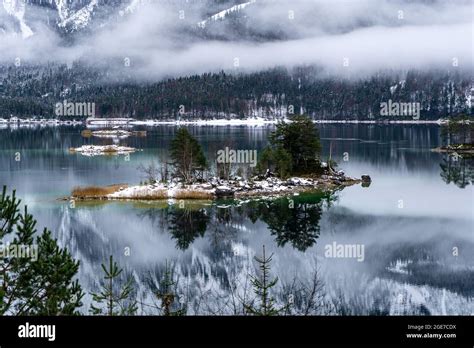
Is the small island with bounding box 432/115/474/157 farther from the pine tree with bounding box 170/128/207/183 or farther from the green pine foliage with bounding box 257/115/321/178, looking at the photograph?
the pine tree with bounding box 170/128/207/183

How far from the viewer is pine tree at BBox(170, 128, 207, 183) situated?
5253 centimetres

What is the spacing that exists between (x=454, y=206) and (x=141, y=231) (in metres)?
25.6

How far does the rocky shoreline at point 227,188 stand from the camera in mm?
48031

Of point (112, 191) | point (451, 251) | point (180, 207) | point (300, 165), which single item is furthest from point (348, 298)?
point (300, 165)

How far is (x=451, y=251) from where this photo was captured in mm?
30375

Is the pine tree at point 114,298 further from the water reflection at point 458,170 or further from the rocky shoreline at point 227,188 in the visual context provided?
the water reflection at point 458,170

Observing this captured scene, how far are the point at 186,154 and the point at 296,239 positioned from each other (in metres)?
22.0

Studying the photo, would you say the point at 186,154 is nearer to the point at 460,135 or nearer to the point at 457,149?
the point at 457,149

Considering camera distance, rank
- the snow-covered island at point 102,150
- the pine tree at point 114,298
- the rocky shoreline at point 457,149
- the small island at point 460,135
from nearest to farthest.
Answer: the pine tree at point 114,298 < the snow-covered island at point 102,150 < the rocky shoreline at point 457,149 < the small island at point 460,135

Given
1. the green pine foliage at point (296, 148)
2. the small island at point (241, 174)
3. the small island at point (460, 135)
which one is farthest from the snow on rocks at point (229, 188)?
the small island at point (460, 135)

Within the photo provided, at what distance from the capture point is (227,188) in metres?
49.6

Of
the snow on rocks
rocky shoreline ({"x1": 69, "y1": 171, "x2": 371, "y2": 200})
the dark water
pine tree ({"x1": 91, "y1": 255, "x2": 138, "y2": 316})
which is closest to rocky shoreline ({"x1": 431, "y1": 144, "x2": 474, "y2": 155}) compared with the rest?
the dark water

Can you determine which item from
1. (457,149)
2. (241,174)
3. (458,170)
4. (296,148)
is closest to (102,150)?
(241,174)
